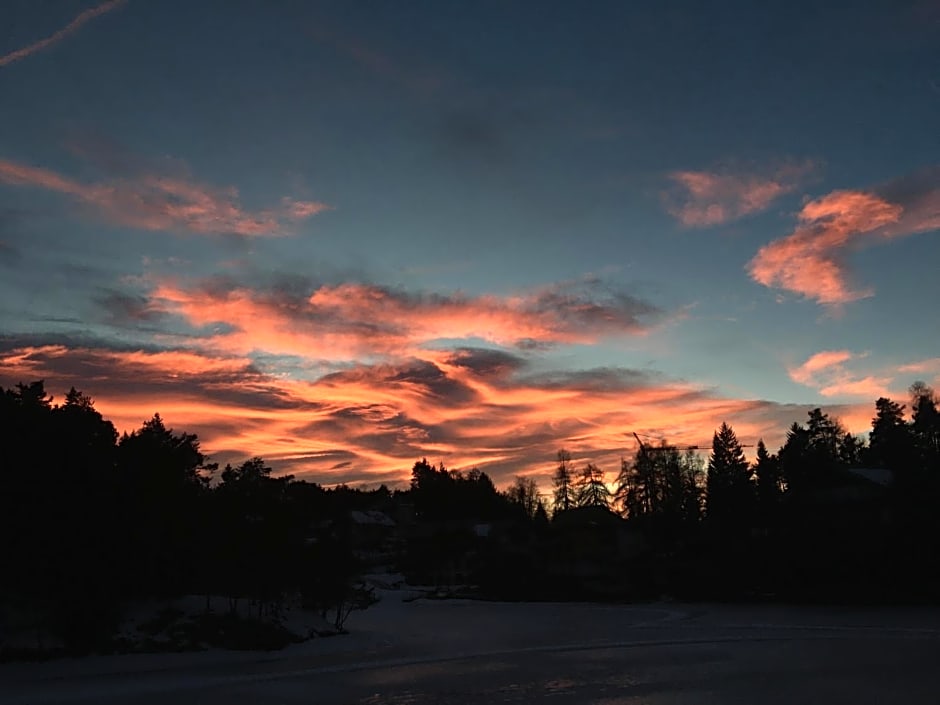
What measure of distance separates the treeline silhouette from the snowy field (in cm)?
440

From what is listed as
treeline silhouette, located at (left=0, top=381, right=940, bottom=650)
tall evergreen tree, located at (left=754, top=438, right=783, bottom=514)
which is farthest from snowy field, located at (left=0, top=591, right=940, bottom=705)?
tall evergreen tree, located at (left=754, top=438, right=783, bottom=514)

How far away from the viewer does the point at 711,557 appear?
209ft

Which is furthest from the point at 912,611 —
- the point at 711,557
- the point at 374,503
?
the point at 374,503

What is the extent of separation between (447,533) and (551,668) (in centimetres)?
6788

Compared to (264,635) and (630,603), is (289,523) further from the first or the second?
(630,603)

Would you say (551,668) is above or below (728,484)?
below

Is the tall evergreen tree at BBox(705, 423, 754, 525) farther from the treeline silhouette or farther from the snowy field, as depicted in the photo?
the snowy field

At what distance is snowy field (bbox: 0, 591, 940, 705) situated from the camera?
2131 cm

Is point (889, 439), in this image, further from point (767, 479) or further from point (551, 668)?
point (551, 668)

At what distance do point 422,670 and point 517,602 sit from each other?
43808 millimetres

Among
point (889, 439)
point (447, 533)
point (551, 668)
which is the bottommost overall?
point (551, 668)

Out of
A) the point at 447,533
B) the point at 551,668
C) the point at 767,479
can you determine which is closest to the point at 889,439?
the point at 767,479

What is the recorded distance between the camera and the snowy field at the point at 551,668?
69.9ft

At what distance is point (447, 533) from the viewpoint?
9300 cm
